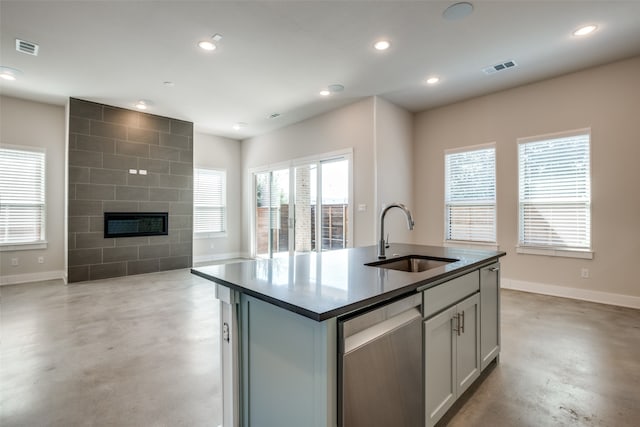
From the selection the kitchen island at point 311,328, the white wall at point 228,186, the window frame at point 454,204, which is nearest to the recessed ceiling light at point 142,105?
the white wall at point 228,186

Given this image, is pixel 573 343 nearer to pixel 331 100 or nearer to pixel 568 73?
pixel 568 73

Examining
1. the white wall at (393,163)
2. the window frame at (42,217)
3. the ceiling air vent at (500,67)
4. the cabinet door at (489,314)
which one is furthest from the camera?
the window frame at (42,217)

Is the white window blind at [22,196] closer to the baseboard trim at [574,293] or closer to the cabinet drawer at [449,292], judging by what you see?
the cabinet drawer at [449,292]

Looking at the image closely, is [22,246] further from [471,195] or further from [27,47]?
[471,195]

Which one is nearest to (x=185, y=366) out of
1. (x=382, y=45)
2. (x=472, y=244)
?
(x=382, y=45)

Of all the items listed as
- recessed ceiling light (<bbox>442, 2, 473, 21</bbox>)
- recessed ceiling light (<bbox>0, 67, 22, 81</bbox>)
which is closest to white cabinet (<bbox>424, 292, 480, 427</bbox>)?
recessed ceiling light (<bbox>442, 2, 473, 21</bbox>)

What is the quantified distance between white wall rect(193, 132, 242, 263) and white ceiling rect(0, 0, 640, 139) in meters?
2.16

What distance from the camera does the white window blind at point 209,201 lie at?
7.27 metres

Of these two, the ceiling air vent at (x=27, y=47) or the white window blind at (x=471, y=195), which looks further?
the white window blind at (x=471, y=195)

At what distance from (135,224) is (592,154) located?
24.2 ft

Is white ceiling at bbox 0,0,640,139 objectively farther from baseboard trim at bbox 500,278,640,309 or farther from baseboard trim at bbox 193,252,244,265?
baseboard trim at bbox 193,252,244,265

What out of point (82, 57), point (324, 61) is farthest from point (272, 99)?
point (82, 57)

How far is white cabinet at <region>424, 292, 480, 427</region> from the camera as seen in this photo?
1.51 metres

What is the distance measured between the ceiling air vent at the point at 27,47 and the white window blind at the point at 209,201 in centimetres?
370
